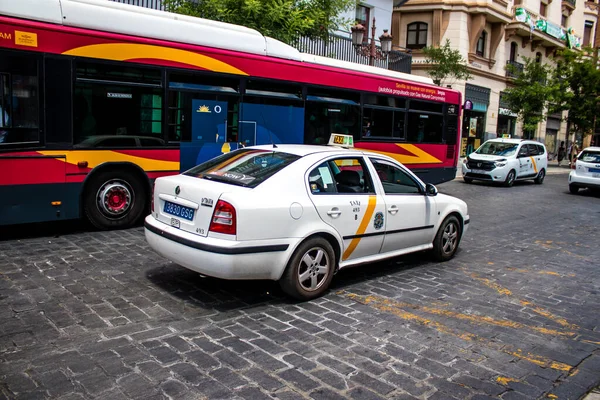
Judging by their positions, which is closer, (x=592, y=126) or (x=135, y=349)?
(x=135, y=349)

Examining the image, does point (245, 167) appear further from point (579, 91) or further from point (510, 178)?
point (579, 91)

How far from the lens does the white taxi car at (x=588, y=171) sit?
58.0 ft

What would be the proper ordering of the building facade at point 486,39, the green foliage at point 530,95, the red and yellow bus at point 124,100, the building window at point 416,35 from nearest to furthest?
1. the red and yellow bus at point 124,100
2. the building facade at point 486,39
3. the building window at point 416,35
4. the green foliage at point 530,95

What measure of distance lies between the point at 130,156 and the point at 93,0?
2.37 metres

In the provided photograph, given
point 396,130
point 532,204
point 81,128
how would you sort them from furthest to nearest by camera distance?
point 532,204 < point 396,130 < point 81,128

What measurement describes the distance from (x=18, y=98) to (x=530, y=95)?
30.4 m

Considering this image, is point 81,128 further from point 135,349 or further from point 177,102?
point 135,349

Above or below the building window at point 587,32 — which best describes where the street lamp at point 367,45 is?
below

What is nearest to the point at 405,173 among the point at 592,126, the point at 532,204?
the point at 532,204

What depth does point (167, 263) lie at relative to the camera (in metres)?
6.61

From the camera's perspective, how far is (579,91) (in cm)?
3400

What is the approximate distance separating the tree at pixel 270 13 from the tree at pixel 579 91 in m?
23.7

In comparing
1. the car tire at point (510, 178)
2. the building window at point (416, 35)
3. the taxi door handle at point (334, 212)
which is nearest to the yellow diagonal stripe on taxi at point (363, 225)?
the taxi door handle at point (334, 212)

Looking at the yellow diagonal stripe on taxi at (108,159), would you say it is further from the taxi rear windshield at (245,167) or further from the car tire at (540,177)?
the car tire at (540,177)
